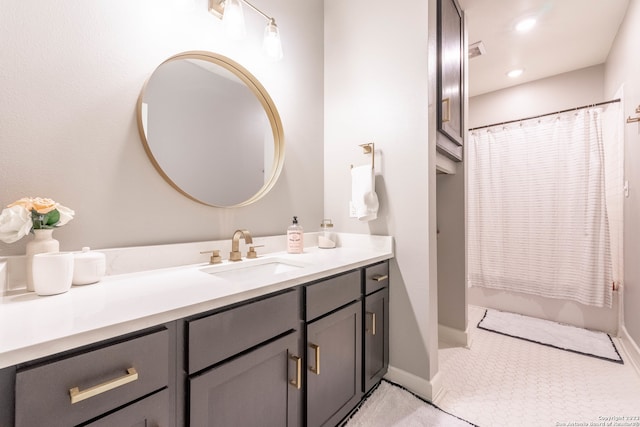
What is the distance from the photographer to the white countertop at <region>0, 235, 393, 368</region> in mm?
503

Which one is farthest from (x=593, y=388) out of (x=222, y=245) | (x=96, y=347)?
(x=96, y=347)

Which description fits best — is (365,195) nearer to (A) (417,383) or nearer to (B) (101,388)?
(A) (417,383)

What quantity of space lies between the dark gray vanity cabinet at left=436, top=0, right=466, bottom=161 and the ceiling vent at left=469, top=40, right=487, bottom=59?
1.32 feet

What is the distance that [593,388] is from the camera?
1546 millimetres

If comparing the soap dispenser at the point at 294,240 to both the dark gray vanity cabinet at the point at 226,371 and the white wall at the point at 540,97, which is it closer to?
the dark gray vanity cabinet at the point at 226,371

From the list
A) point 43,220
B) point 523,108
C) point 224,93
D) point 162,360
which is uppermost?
point 523,108

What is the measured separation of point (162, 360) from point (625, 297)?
3129 millimetres

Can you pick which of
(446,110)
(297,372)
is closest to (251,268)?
(297,372)

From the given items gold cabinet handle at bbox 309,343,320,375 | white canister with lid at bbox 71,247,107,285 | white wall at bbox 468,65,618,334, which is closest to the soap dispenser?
gold cabinet handle at bbox 309,343,320,375

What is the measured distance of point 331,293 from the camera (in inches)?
45.2

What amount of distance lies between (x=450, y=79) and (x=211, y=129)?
155 centimetres

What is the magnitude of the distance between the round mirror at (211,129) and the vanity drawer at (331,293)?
0.66m

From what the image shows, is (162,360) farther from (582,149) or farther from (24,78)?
(582,149)

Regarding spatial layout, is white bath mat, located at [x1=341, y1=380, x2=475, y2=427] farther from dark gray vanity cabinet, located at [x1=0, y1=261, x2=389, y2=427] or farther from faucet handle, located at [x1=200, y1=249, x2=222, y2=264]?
faucet handle, located at [x1=200, y1=249, x2=222, y2=264]
